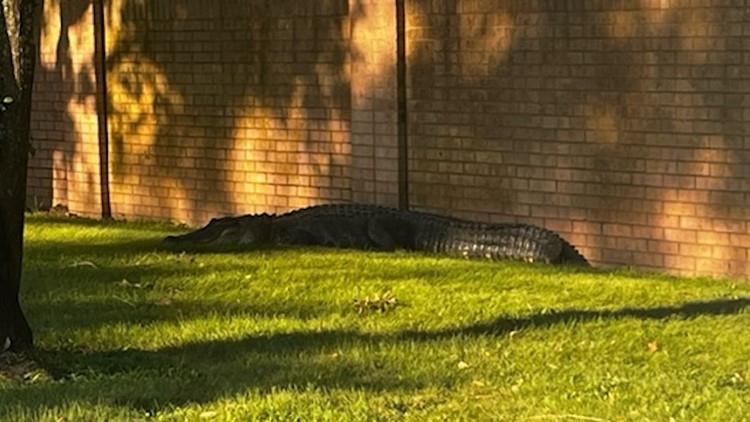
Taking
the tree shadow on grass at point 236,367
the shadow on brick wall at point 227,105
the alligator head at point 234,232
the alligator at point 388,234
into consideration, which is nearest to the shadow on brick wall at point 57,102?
the shadow on brick wall at point 227,105

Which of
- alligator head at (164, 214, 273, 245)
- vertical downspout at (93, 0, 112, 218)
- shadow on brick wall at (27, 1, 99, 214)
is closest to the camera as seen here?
alligator head at (164, 214, 273, 245)

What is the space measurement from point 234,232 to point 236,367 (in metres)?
5.60

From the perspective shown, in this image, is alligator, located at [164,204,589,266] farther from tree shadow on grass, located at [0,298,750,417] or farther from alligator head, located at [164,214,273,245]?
tree shadow on grass, located at [0,298,750,417]

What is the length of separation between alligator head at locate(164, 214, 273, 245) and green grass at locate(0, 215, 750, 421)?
3.56 ft

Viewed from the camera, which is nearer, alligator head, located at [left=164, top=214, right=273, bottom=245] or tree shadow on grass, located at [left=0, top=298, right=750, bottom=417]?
tree shadow on grass, located at [left=0, top=298, right=750, bottom=417]

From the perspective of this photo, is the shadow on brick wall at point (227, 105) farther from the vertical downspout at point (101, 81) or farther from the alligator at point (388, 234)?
the alligator at point (388, 234)

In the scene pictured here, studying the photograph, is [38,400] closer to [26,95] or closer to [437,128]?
[26,95]

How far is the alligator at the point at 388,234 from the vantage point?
11.6 metres

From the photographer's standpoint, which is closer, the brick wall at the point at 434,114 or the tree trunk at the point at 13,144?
the tree trunk at the point at 13,144

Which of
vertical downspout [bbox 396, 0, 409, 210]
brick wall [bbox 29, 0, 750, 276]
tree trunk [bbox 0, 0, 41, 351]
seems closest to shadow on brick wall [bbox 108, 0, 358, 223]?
brick wall [bbox 29, 0, 750, 276]

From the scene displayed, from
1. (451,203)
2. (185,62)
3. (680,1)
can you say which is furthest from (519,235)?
(185,62)

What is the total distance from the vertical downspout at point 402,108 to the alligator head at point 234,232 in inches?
47.1

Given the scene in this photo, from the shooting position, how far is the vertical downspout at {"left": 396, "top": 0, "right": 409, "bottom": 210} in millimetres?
12812

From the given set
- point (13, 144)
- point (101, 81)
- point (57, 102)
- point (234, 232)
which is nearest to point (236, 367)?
point (13, 144)
